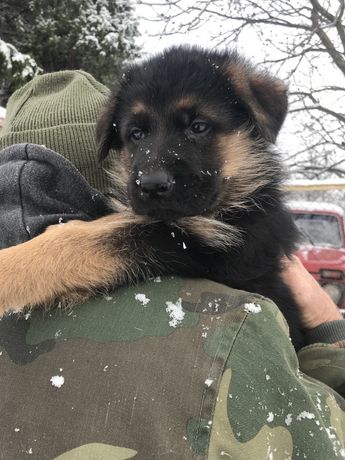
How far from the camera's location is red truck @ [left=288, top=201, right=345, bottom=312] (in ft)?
33.0

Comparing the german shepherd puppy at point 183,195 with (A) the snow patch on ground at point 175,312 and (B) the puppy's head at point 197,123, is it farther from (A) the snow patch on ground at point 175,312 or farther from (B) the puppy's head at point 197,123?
(A) the snow patch on ground at point 175,312

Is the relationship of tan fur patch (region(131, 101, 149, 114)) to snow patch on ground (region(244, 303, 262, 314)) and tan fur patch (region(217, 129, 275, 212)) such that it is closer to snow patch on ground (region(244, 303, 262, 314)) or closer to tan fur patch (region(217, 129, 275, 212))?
tan fur patch (region(217, 129, 275, 212))

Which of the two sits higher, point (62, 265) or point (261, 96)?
point (261, 96)

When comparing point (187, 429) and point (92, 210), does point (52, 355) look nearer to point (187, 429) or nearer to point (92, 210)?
point (187, 429)

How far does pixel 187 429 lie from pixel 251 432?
160 millimetres

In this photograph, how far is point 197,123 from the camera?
232 centimetres

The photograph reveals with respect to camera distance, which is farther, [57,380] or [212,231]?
[212,231]

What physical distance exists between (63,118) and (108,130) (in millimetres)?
352

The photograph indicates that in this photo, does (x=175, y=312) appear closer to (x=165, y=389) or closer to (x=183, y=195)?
(x=165, y=389)

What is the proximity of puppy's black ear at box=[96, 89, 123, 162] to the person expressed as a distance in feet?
3.12

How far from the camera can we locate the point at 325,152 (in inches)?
544

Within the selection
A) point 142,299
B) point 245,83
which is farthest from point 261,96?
point 142,299

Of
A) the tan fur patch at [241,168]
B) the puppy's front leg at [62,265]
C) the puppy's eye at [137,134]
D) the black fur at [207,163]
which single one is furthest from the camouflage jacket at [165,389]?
the puppy's eye at [137,134]

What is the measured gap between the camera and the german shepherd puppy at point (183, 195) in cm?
178
